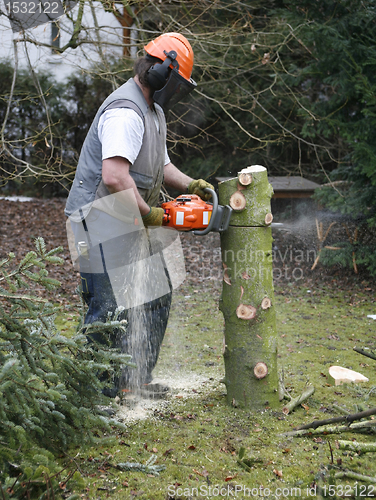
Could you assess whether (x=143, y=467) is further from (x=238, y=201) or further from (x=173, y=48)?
(x=173, y=48)

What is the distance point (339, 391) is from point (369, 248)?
3815mm

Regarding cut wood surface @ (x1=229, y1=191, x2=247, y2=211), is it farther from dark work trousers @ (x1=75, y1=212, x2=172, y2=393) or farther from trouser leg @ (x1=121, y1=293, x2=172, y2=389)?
trouser leg @ (x1=121, y1=293, x2=172, y2=389)

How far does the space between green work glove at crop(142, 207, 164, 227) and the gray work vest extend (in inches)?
8.9

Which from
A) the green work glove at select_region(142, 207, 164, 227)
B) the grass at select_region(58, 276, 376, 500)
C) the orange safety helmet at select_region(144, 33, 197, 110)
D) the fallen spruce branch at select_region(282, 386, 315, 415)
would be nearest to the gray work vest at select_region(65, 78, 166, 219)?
the orange safety helmet at select_region(144, 33, 197, 110)

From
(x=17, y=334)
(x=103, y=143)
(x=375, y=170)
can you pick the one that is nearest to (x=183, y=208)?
(x=103, y=143)

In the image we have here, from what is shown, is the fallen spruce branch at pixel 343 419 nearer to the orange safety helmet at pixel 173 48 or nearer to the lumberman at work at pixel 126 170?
the lumberman at work at pixel 126 170

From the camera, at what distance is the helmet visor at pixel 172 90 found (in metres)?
2.71

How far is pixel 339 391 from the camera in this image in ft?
10.7

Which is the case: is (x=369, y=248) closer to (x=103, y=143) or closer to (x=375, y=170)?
(x=375, y=170)

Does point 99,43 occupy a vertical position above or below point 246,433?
above

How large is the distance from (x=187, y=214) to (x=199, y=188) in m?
0.38

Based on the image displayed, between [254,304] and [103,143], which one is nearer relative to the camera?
[103,143]

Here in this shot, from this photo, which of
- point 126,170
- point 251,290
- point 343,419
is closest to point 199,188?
point 126,170

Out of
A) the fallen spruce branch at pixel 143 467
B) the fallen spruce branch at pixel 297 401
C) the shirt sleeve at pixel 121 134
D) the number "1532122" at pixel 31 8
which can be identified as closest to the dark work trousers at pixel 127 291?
the shirt sleeve at pixel 121 134
